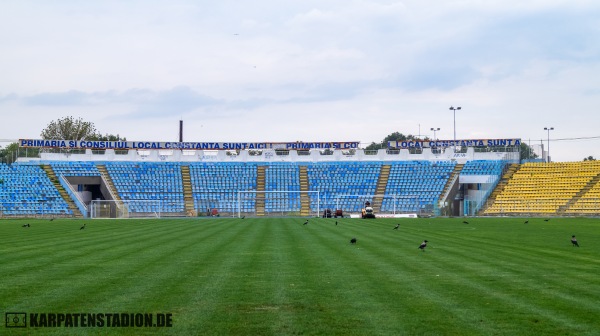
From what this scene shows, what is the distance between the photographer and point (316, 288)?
15156 millimetres

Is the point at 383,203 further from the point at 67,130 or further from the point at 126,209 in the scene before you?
the point at 67,130

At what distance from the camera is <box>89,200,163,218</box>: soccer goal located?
7500 centimetres

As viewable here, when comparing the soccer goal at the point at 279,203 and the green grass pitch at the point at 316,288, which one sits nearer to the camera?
the green grass pitch at the point at 316,288

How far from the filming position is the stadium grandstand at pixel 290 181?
7656 centimetres

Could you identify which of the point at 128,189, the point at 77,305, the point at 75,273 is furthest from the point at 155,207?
the point at 77,305

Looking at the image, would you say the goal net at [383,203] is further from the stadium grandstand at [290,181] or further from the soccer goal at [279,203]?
the soccer goal at [279,203]

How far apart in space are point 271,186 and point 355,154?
14.8 metres

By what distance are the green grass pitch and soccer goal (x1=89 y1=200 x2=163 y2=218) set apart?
50.4 m

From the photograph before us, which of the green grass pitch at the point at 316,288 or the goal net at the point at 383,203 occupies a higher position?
the goal net at the point at 383,203

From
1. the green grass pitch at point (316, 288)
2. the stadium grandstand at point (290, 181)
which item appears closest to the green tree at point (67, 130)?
the stadium grandstand at point (290, 181)

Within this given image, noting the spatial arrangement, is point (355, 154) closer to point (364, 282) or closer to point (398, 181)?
point (398, 181)

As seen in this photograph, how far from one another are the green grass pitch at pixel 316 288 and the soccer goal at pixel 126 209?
50.4m

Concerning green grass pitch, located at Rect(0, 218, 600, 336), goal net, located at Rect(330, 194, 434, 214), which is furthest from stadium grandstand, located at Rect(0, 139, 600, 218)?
green grass pitch, located at Rect(0, 218, 600, 336)

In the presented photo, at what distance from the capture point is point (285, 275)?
17.5 m
